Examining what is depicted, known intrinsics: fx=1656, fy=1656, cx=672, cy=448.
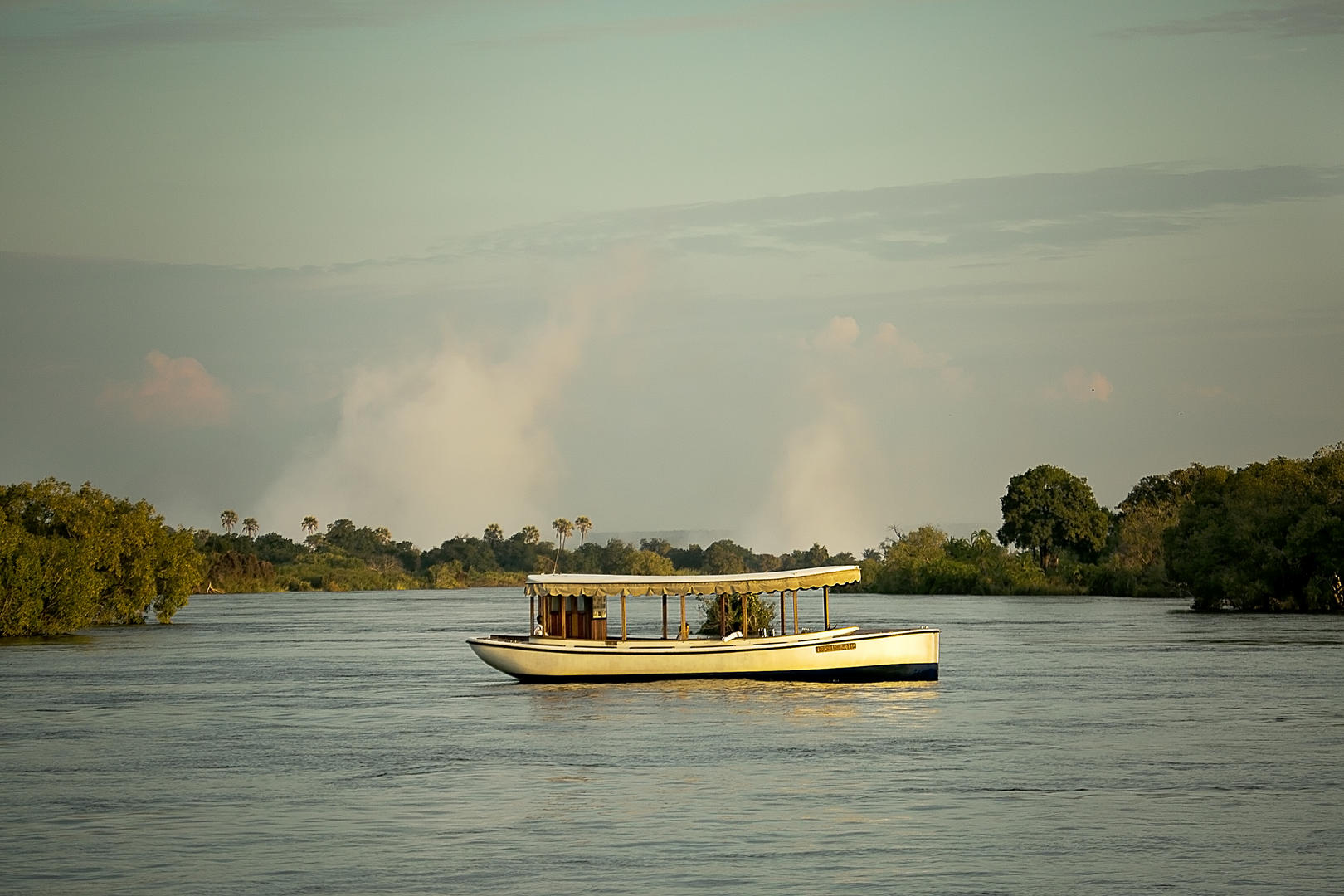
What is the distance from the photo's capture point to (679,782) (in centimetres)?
2939

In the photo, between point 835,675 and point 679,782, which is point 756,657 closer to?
point 835,675

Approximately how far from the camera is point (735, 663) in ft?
155

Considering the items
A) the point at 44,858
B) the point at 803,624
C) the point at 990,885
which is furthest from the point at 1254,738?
the point at 803,624

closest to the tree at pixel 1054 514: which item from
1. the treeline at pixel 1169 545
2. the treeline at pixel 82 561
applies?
the treeline at pixel 1169 545

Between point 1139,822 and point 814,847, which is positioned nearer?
point 814,847

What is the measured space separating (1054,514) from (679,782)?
136 metres

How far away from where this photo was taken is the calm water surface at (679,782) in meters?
21.6

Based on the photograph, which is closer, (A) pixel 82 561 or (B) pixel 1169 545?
(A) pixel 82 561

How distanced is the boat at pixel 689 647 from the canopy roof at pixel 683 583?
0.04 meters

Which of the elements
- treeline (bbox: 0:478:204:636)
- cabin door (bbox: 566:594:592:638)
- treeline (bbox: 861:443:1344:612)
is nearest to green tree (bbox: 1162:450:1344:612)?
treeline (bbox: 861:443:1344:612)

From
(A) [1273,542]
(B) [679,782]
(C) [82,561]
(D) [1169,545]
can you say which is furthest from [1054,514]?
(B) [679,782]

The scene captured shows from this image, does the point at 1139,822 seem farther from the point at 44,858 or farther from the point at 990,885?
the point at 44,858

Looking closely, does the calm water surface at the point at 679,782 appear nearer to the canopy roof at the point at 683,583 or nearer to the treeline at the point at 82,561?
the canopy roof at the point at 683,583

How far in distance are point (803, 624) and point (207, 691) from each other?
153 ft
